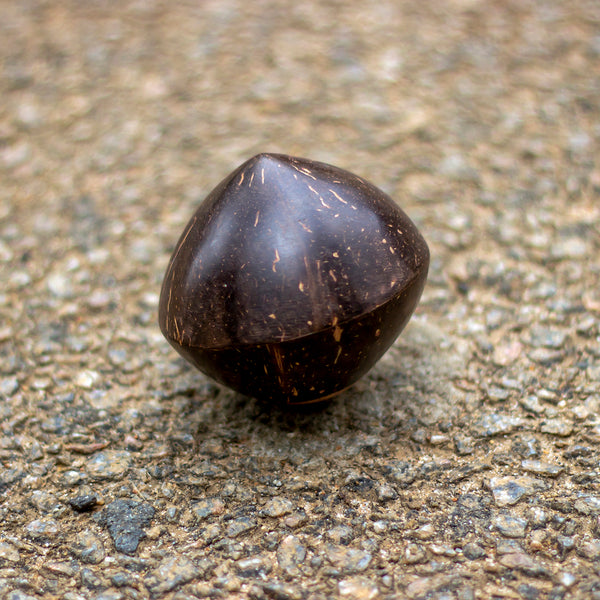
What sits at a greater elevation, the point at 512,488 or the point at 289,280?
the point at 289,280

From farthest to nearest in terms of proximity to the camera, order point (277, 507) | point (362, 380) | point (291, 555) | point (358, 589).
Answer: point (362, 380)
point (277, 507)
point (291, 555)
point (358, 589)

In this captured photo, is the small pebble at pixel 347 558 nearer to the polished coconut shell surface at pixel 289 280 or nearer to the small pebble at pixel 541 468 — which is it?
the polished coconut shell surface at pixel 289 280

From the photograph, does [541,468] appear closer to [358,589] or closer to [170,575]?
[358,589]

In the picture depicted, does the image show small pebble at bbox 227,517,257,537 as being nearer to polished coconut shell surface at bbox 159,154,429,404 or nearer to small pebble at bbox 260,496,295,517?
small pebble at bbox 260,496,295,517

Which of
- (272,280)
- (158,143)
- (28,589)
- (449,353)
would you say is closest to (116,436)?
(28,589)

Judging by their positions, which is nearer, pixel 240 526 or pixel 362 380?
pixel 240 526

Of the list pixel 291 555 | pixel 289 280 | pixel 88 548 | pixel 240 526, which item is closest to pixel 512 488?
pixel 291 555

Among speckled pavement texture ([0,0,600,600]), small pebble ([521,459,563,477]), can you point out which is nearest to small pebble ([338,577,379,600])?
speckled pavement texture ([0,0,600,600])

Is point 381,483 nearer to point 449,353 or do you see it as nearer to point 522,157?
point 449,353
